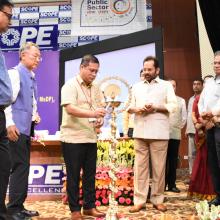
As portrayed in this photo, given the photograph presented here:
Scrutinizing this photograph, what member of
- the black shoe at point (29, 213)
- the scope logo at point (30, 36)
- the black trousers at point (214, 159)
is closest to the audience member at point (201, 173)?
the black trousers at point (214, 159)

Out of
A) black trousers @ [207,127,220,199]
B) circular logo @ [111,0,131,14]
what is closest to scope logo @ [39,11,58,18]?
circular logo @ [111,0,131,14]

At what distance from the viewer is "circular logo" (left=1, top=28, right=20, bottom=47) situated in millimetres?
7695

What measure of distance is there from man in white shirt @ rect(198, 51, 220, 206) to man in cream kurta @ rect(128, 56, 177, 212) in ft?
1.00

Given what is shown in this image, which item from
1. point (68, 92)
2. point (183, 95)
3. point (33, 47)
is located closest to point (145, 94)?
point (68, 92)

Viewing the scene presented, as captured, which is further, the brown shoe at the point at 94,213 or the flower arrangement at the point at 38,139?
the flower arrangement at the point at 38,139

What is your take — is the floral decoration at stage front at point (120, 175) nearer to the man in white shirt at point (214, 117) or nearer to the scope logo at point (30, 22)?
the man in white shirt at point (214, 117)

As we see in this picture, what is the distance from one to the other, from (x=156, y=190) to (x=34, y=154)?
4.90ft

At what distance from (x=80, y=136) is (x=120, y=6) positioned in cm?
433

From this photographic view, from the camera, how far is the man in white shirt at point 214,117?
315cm

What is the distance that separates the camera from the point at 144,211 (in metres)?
3.24

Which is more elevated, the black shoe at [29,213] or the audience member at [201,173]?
the audience member at [201,173]

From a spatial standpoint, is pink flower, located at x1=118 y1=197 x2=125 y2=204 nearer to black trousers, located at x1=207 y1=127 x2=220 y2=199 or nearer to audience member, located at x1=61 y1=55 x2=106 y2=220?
audience member, located at x1=61 y1=55 x2=106 y2=220

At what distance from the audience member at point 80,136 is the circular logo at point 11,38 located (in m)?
5.17

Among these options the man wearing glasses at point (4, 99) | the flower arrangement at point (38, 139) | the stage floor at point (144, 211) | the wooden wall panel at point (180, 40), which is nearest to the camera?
the man wearing glasses at point (4, 99)
